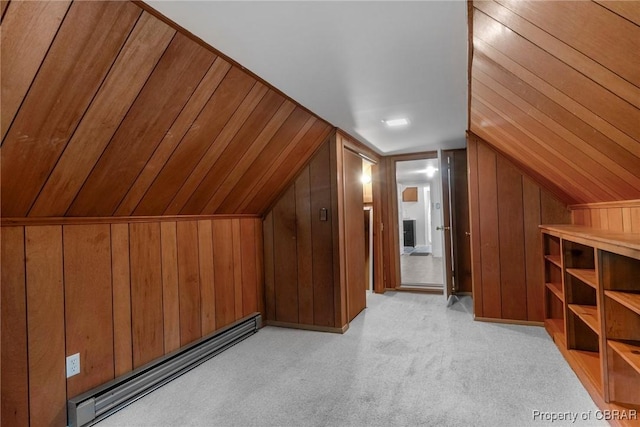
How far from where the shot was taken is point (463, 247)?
14.7 feet

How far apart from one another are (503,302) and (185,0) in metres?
3.54

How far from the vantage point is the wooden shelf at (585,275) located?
1984mm

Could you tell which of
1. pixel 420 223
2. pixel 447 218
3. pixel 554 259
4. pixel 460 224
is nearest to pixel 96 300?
pixel 554 259

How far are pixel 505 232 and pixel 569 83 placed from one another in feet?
7.26

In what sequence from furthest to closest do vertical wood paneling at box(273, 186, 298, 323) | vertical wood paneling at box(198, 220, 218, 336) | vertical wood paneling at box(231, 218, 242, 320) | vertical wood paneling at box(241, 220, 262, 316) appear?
vertical wood paneling at box(273, 186, 298, 323), vertical wood paneling at box(241, 220, 262, 316), vertical wood paneling at box(231, 218, 242, 320), vertical wood paneling at box(198, 220, 218, 336)

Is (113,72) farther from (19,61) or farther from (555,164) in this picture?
(555,164)

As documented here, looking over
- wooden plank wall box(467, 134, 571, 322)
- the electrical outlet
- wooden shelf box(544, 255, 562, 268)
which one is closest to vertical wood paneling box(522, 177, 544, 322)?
wooden plank wall box(467, 134, 571, 322)

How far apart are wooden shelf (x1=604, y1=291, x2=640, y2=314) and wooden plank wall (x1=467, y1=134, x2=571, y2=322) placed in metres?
1.60

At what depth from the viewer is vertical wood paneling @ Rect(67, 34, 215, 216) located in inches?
62.9

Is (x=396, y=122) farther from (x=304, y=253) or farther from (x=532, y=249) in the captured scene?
(x=532, y=249)

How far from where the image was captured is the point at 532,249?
Answer: 3211mm

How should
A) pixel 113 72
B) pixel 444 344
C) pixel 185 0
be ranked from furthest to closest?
pixel 444 344, pixel 113 72, pixel 185 0

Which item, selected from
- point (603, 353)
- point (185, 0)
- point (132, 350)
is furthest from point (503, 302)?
point (185, 0)

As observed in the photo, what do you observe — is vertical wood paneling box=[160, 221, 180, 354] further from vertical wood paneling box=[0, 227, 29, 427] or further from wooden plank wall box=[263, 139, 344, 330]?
wooden plank wall box=[263, 139, 344, 330]
